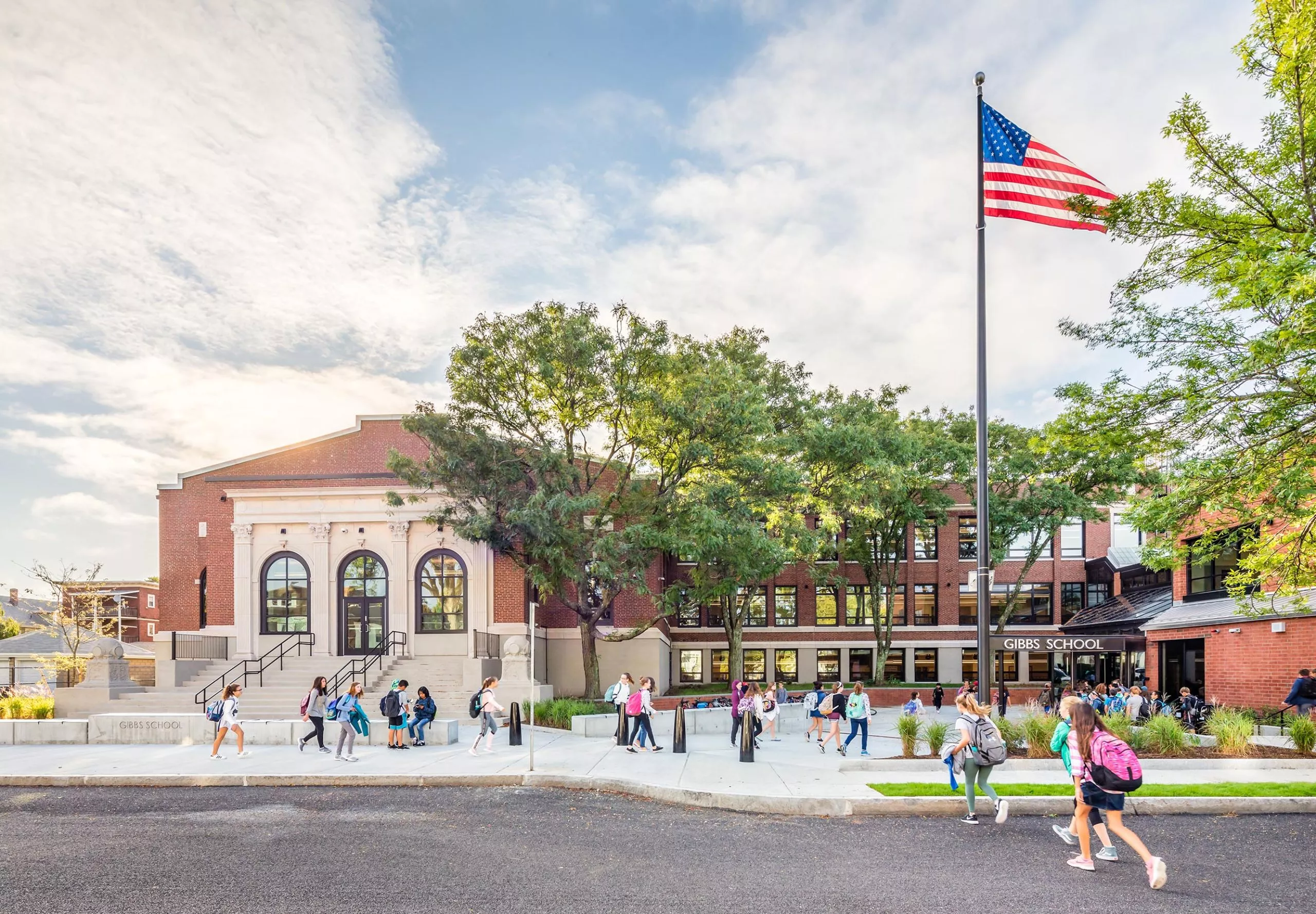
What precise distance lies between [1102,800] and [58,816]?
13580 mm

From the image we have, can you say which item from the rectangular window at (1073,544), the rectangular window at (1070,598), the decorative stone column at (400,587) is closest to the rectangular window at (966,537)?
the rectangular window at (1073,544)

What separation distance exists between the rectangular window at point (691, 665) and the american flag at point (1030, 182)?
3367 centimetres

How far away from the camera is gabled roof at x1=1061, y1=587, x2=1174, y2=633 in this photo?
3209 centimetres

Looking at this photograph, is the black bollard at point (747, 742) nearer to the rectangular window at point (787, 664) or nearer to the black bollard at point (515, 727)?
the black bollard at point (515, 727)

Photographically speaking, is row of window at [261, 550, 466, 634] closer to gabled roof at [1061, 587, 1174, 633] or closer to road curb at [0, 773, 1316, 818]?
road curb at [0, 773, 1316, 818]

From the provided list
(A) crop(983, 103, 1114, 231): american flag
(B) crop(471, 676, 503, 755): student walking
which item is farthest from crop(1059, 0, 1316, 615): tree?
(B) crop(471, 676, 503, 755): student walking

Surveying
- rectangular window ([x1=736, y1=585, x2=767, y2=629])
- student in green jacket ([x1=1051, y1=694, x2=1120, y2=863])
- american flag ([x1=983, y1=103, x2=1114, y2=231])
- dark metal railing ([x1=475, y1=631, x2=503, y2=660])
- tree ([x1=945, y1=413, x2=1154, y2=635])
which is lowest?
rectangular window ([x1=736, y1=585, x2=767, y2=629])

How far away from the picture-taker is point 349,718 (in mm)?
17766

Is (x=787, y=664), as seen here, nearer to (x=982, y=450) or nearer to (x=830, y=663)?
(x=830, y=663)

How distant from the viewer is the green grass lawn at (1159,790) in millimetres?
12773

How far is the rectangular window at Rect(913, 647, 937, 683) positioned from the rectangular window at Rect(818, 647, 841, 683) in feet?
12.8

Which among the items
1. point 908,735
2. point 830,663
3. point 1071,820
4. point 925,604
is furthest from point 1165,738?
point 830,663

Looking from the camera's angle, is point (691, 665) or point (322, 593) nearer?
point (322, 593)

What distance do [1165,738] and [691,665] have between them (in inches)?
1251
